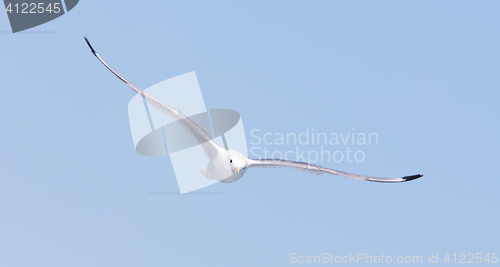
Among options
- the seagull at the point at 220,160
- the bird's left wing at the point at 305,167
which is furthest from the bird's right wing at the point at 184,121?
the bird's left wing at the point at 305,167

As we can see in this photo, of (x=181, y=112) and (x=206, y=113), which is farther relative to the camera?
(x=206, y=113)

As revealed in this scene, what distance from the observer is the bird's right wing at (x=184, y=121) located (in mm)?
18344

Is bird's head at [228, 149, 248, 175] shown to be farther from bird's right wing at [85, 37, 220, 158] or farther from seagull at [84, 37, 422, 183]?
bird's right wing at [85, 37, 220, 158]

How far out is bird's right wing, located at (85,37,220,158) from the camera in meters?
18.3

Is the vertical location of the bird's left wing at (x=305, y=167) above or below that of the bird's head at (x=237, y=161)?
below

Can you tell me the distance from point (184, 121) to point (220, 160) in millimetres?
1964

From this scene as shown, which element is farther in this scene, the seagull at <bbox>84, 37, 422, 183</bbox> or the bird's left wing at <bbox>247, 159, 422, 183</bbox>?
the bird's left wing at <bbox>247, 159, 422, 183</bbox>

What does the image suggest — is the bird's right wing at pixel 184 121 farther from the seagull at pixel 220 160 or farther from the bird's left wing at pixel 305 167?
the bird's left wing at pixel 305 167

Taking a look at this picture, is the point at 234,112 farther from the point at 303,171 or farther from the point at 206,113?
the point at 303,171

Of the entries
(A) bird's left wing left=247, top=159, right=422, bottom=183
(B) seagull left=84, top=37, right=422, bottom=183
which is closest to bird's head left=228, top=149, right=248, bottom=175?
(B) seagull left=84, top=37, right=422, bottom=183

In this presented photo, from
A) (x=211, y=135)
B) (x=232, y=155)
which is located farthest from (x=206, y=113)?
(x=232, y=155)

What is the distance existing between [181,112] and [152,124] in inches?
56.9

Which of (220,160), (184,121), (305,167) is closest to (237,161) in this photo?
(220,160)

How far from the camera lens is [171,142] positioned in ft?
65.5
